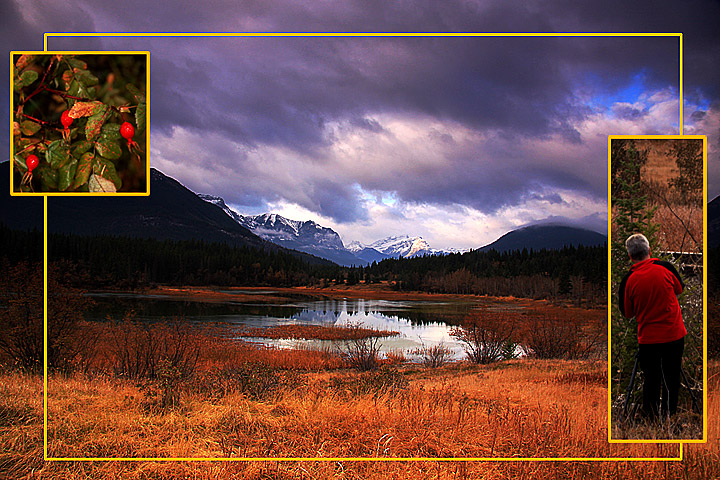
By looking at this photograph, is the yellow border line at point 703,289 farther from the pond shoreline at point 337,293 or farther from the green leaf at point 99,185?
the pond shoreline at point 337,293

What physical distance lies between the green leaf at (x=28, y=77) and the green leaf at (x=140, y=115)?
1098 mm

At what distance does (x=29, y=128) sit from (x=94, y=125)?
682mm

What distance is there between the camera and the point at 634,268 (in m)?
2.95

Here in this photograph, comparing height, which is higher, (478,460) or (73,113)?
(73,113)

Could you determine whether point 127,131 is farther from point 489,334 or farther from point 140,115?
point 489,334

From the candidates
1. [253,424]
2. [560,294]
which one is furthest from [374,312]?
[253,424]

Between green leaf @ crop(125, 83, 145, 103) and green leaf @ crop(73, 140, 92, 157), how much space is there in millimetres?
611

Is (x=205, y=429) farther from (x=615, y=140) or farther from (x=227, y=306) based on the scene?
(x=227, y=306)

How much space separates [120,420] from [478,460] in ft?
13.6

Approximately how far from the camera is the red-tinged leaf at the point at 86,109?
144 inches

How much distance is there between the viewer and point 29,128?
12.2ft

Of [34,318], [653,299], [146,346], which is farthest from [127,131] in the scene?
[34,318]

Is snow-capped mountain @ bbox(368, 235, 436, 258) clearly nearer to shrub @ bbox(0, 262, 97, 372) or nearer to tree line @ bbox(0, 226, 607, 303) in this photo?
tree line @ bbox(0, 226, 607, 303)

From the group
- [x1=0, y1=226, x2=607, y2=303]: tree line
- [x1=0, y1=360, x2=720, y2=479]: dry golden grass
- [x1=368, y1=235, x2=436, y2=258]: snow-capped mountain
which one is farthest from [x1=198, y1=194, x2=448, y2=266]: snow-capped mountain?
[x1=0, y1=360, x2=720, y2=479]: dry golden grass
